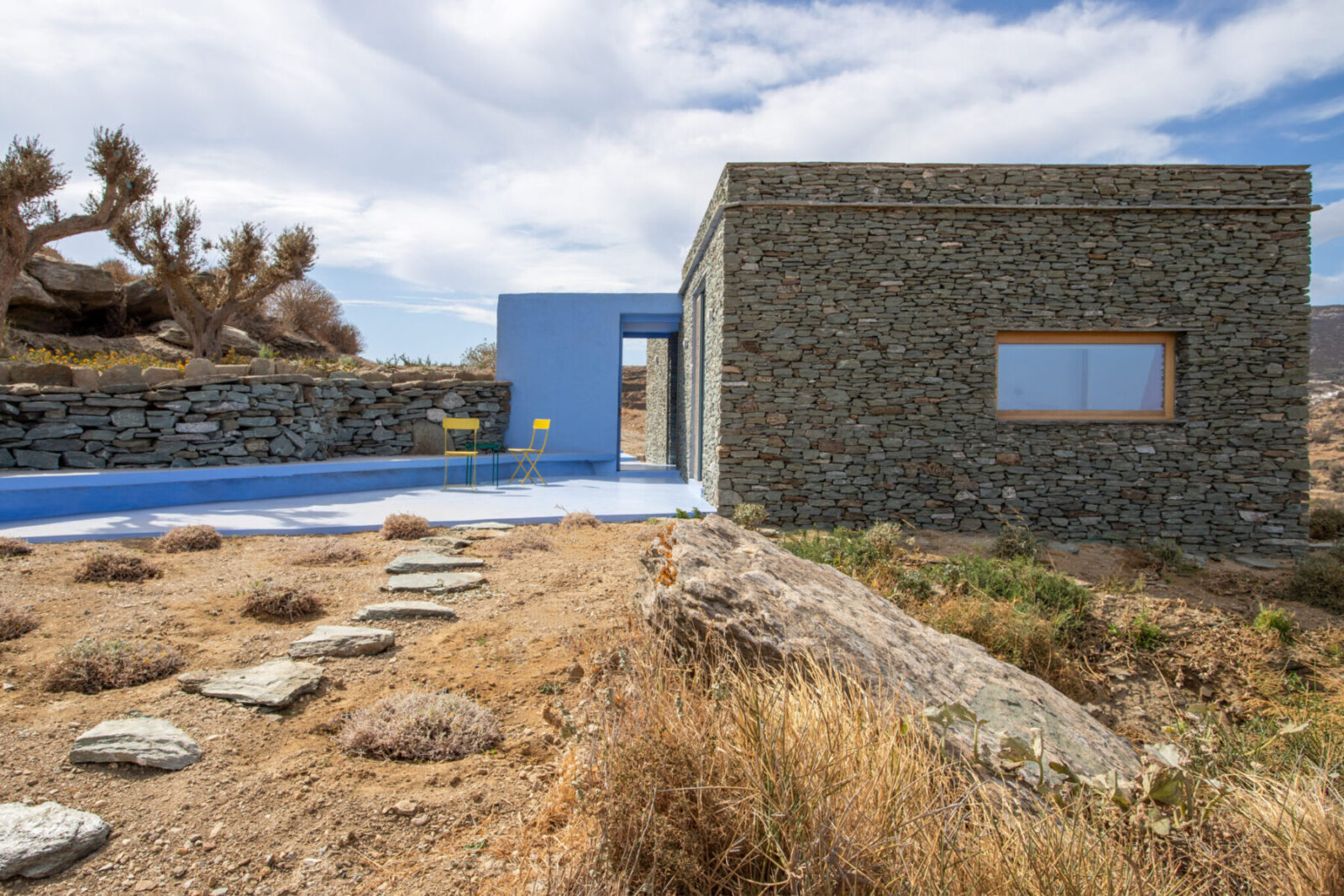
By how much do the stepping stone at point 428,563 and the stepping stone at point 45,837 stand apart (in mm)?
2799

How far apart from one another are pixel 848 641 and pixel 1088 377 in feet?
23.0

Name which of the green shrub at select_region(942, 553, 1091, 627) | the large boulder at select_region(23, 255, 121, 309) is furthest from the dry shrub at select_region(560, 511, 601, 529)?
the large boulder at select_region(23, 255, 121, 309)

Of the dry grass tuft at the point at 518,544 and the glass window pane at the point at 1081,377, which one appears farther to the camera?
the glass window pane at the point at 1081,377

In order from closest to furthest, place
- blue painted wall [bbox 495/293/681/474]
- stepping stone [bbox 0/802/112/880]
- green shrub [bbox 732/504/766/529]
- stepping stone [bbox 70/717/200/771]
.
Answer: stepping stone [bbox 0/802/112/880]
stepping stone [bbox 70/717/200/771]
green shrub [bbox 732/504/766/529]
blue painted wall [bbox 495/293/681/474]

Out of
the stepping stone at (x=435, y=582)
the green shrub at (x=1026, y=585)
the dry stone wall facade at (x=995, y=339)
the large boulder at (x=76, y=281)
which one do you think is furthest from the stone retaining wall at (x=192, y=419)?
the green shrub at (x=1026, y=585)

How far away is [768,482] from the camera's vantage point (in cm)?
751

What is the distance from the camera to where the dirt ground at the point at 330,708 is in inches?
68.2

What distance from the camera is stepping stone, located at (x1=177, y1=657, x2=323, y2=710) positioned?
2.52 m

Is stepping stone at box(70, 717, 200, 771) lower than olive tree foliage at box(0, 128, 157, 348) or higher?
lower

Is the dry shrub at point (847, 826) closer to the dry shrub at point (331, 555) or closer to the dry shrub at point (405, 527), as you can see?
the dry shrub at point (331, 555)

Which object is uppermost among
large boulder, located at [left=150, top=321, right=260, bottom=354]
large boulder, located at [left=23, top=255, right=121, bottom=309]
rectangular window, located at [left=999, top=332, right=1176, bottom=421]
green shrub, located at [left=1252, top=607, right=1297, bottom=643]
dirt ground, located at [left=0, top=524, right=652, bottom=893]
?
large boulder, located at [left=23, top=255, right=121, bottom=309]

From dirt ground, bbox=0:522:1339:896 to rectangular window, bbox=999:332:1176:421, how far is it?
296 centimetres

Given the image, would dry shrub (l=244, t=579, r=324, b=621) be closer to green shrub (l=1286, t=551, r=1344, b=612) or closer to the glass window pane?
the glass window pane

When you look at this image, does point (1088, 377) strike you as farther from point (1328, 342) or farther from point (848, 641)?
point (1328, 342)
